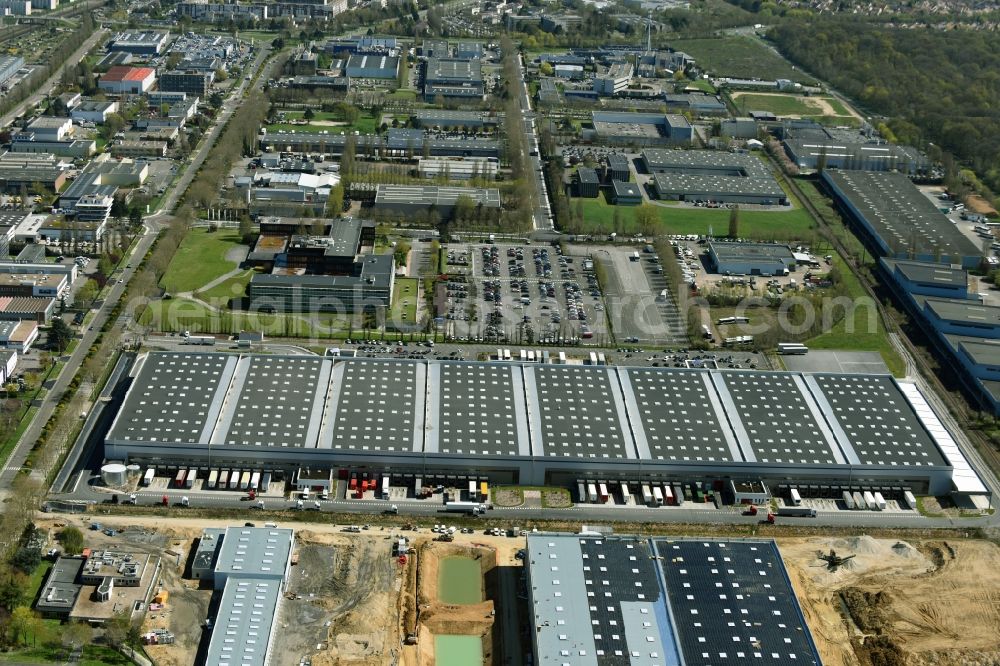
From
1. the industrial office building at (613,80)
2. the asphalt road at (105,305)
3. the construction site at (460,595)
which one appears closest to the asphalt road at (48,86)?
the asphalt road at (105,305)

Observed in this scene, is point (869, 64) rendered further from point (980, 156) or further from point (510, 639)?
point (510, 639)

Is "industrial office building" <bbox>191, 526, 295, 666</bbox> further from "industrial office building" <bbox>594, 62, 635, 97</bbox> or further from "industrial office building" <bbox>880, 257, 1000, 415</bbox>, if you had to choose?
"industrial office building" <bbox>594, 62, 635, 97</bbox>

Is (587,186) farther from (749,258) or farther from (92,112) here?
(92,112)

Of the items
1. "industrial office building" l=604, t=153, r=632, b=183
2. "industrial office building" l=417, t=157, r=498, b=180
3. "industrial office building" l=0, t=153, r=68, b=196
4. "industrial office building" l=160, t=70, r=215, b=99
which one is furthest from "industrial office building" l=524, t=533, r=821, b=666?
"industrial office building" l=160, t=70, r=215, b=99

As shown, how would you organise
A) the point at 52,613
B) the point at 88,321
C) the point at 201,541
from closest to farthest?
1. the point at 52,613
2. the point at 201,541
3. the point at 88,321

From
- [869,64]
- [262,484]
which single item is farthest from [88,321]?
[869,64]

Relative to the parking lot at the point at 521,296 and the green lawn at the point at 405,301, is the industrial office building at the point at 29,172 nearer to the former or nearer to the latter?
the green lawn at the point at 405,301

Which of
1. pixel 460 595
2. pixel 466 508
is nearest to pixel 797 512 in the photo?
pixel 466 508
